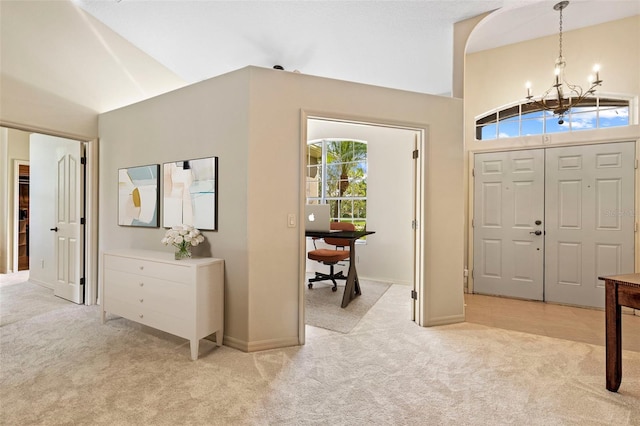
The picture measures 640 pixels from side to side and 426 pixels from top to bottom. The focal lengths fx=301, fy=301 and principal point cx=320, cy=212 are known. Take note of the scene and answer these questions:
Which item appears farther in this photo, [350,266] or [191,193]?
[350,266]

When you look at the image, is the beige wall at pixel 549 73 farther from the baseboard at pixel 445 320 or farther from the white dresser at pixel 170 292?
the white dresser at pixel 170 292

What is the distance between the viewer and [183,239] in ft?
8.74

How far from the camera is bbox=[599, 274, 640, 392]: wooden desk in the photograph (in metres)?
1.91

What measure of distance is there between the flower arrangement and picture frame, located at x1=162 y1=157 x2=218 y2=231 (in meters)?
0.16

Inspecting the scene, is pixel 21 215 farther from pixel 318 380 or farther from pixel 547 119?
pixel 547 119

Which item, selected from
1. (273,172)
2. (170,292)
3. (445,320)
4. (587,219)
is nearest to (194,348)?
(170,292)

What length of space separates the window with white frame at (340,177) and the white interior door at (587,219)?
2.65 meters

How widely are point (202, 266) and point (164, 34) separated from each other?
10.7ft

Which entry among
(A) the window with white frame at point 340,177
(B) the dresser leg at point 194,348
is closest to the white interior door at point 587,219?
(A) the window with white frame at point 340,177

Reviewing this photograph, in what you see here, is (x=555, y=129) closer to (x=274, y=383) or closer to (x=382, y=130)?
(x=382, y=130)

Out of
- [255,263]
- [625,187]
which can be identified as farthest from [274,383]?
[625,187]

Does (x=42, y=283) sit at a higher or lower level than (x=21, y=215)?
lower

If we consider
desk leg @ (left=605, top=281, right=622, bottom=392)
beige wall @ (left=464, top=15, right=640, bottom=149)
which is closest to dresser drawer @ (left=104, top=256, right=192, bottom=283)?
desk leg @ (left=605, top=281, right=622, bottom=392)

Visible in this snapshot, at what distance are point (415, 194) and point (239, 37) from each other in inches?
117
